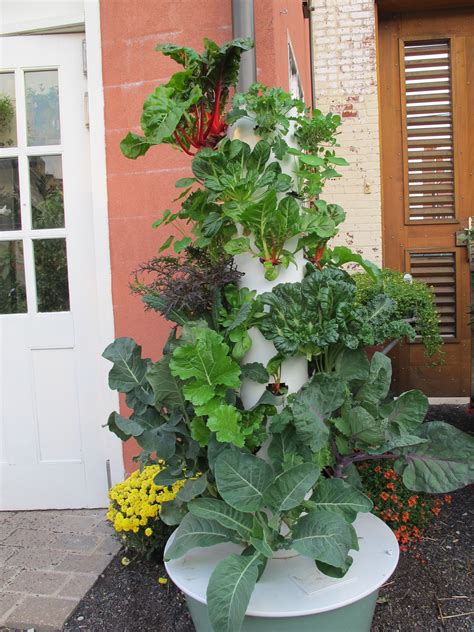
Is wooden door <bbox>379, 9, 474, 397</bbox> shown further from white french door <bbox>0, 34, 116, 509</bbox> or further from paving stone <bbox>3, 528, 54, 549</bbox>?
paving stone <bbox>3, 528, 54, 549</bbox>

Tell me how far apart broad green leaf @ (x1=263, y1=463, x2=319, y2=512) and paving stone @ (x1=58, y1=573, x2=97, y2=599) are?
1238mm

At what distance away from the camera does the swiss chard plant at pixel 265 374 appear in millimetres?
1606

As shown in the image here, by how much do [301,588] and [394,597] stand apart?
33.3 inches

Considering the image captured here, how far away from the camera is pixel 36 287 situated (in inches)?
121

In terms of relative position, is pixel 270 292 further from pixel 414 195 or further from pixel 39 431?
pixel 414 195

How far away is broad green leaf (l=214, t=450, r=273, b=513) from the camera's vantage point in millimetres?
1574

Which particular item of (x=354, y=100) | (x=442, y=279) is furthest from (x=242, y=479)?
(x=354, y=100)

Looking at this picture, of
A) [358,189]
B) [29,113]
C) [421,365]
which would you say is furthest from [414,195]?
[29,113]

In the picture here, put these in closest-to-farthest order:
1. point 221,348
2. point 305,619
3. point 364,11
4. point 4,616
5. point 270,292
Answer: point 305,619 < point 221,348 < point 270,292 < point 4,616 < point 364,11

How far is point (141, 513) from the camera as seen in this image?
7.72ft

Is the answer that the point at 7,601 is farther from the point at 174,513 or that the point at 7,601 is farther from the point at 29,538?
the point at 174,513

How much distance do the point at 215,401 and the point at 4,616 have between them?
4.50 feet

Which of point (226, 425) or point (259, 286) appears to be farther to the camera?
point (259, 286)

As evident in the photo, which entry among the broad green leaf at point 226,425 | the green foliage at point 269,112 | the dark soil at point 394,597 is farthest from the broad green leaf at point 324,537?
the green foliage at point 269,112
